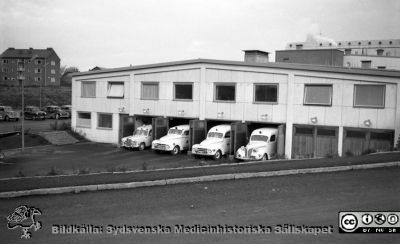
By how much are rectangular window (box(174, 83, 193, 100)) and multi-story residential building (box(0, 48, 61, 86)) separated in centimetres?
7230

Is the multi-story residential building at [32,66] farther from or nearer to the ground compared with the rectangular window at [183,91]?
farther from the ground

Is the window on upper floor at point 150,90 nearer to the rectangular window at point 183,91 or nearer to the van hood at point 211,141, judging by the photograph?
the rectangular window at point 183,91

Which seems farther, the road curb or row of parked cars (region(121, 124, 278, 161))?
row of parked cars (region(121, 124, 278, 161))

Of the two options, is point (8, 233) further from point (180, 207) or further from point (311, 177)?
point (311, 177)

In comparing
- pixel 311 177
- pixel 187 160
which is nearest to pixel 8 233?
pixel 311 177

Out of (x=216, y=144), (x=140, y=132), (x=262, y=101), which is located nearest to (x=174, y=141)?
(x=216, y=144)

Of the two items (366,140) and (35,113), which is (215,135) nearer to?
(366,140)

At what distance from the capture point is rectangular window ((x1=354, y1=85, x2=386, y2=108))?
79.3 feet

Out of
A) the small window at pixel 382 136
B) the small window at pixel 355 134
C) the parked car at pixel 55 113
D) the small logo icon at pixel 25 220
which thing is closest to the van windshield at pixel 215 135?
the small window at pixel 355 134

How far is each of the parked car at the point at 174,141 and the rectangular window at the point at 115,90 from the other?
25.2 ft

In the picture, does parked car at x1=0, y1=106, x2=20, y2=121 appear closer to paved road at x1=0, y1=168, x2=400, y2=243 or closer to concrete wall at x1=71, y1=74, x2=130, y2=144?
concrete wall at x1=71, y1=74, x2=130, y2=144

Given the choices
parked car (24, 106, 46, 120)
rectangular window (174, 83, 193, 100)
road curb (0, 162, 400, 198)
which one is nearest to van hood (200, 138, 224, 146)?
rectangular window (174, 83, 193, 100)

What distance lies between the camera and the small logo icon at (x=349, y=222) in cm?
895

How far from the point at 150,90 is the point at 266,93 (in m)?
10.2
